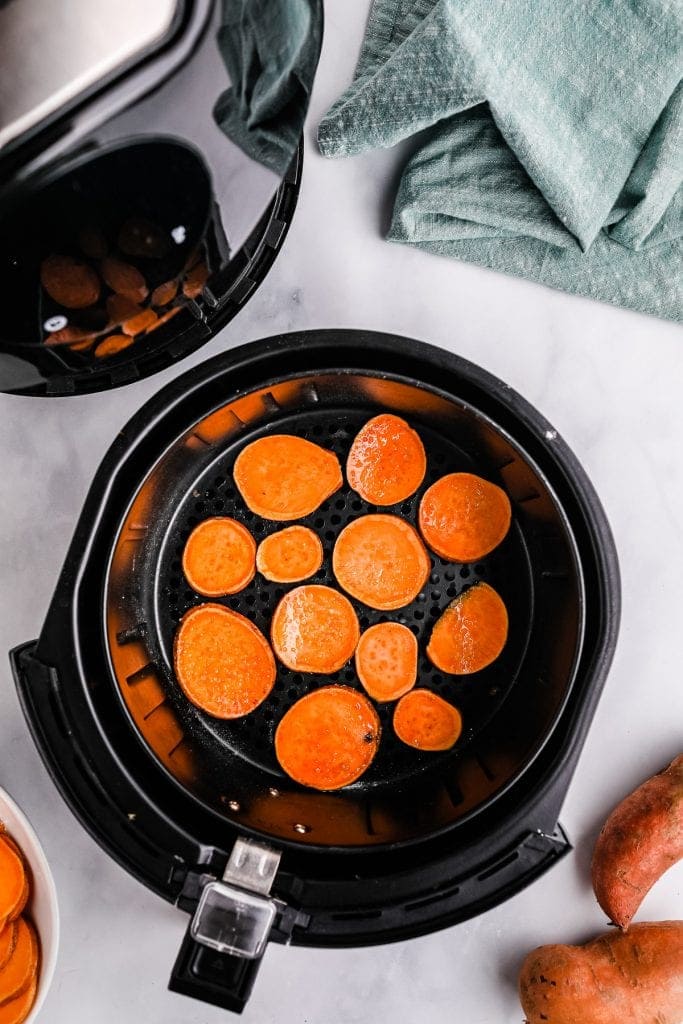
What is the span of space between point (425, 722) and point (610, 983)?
12.6 inches

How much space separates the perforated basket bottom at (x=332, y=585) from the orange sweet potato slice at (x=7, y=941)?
0.79 ft

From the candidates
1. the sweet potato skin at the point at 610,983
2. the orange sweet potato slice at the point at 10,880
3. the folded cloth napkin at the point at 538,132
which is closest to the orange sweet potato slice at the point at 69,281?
the folded cloth napkin at the point at 538,132

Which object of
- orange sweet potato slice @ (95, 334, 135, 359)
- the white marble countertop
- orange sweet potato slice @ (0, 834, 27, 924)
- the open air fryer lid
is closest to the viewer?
the open air fryer lid

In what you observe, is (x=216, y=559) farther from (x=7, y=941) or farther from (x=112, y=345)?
(x=7, y=941)

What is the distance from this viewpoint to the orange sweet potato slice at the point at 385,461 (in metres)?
0.91

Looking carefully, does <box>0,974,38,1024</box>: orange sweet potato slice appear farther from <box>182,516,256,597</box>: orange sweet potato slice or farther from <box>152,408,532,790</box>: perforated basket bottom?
<box>182,516,256,597</box>: orange sweet potato slice

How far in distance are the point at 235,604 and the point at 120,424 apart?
230mm

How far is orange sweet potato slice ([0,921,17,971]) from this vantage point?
0.83 metres

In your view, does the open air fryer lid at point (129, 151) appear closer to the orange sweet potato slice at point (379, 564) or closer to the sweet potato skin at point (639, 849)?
the orange sweet potato slice at point (379, 564)

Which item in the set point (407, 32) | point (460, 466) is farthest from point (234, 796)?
point (407, 32)

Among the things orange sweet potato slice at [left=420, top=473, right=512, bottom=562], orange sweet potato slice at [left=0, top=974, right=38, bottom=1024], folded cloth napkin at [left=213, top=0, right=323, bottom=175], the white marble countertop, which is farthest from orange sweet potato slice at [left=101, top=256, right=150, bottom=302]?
orange sweet potato slice at [left=0, top=974, right=38, bottom=1024]

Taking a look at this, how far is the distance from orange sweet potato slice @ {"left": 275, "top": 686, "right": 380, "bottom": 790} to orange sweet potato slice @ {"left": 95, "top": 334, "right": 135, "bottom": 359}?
1.32 ft

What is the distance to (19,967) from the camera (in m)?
0.83

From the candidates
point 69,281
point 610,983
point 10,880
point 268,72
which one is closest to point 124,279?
point 69,281
